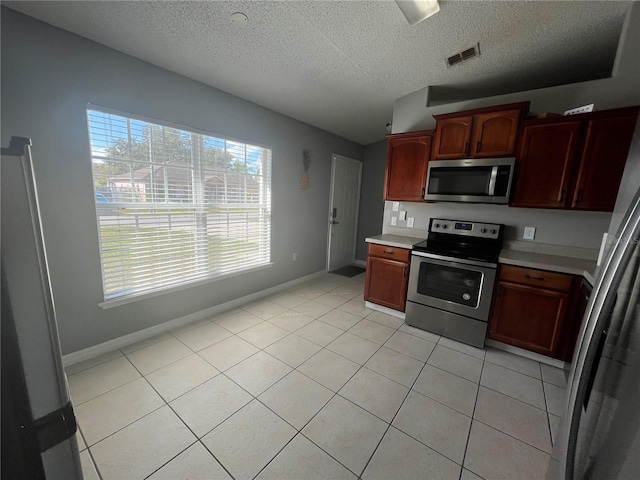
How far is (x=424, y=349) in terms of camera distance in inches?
92.2

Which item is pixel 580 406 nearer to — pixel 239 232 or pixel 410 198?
pixel 410 198

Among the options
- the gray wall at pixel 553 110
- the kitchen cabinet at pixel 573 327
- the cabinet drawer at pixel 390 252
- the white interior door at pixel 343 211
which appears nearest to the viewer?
the kitchen cabinet at pixel 573 327

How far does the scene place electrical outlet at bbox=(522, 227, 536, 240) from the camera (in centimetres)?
250

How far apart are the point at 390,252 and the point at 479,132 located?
1.47m

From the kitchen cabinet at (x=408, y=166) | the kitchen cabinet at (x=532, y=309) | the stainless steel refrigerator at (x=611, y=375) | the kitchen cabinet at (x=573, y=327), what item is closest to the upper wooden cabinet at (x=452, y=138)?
the kitchen cabinet at (x=408, y=166)

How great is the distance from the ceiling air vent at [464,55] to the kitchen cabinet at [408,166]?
2.04ft

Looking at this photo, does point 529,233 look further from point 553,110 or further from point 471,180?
point 553,110

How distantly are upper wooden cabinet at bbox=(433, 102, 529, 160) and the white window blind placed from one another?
82.8 inches

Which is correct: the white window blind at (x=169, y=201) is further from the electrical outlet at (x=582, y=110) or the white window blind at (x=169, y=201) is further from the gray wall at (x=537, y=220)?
the electrical outlet at (x=582, y=110)

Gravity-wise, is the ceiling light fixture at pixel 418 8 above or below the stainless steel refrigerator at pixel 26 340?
above

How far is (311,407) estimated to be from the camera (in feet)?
5.43

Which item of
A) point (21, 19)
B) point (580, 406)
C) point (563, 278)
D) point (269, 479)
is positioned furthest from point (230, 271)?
point (563, 278)

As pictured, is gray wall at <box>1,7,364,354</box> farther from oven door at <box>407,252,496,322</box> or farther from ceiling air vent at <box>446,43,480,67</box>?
oven door at <box>407,252,496,322</box>

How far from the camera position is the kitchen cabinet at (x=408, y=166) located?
2766 millimetres
